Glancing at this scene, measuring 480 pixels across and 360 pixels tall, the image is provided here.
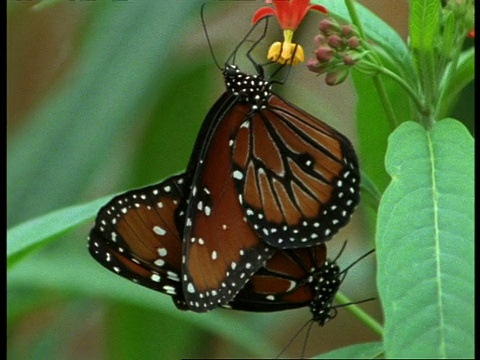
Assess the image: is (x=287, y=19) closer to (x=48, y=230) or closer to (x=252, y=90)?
(x=252, y=90)

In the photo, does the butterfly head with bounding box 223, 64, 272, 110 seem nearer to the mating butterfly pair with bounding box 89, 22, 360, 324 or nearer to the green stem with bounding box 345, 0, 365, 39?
the mating butterfly pair with bounding box 89, 22, 360, 324

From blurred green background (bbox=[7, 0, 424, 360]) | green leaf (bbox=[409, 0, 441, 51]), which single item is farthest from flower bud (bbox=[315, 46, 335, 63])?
blurred green background (bbox=[7, 0, 424, 360])

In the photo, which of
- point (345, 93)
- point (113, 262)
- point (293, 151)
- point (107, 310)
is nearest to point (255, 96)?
point (293, 151)

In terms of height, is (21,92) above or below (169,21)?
below

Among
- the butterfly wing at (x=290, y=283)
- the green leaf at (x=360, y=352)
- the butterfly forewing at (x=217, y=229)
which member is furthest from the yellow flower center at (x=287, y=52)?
the green leaf at (x=360, y=352)

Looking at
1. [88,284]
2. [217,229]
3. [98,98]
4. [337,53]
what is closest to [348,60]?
[337,53]

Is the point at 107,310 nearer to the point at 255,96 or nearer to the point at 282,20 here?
the point at 255,96

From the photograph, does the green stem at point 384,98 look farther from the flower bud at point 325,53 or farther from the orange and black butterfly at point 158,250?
the orange and black butterfly at point 158,250
